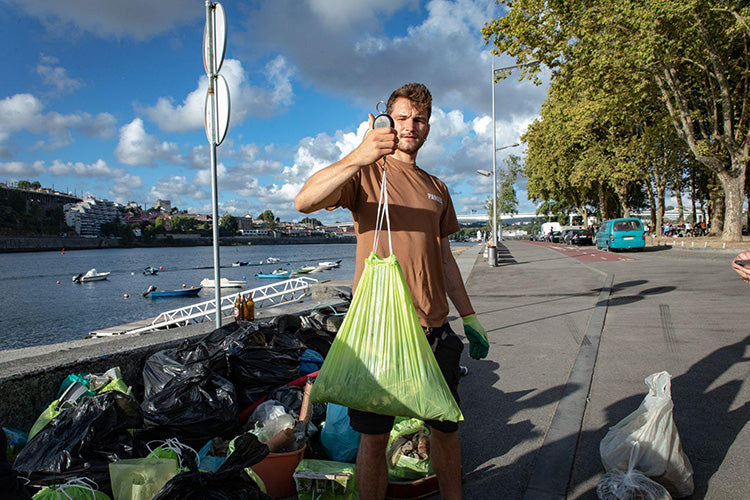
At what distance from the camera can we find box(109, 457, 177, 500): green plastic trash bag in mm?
2004

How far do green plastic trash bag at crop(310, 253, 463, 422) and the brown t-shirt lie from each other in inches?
7.3

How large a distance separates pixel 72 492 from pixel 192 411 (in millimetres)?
812

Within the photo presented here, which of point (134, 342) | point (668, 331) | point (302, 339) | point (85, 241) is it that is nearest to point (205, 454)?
point (134, 342)

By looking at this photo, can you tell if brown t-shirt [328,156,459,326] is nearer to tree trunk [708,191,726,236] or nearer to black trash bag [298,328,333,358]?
black trash bag [298,328,333,358]

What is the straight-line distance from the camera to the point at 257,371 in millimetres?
3523

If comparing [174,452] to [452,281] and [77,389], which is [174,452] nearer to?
[77,389]

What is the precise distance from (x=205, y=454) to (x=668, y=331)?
230 inches

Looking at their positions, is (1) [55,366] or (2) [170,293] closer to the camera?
(1) [55,366]

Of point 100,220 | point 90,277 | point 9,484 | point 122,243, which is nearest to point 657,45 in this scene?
point 9,484

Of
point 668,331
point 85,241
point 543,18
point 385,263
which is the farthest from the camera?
point 85,241

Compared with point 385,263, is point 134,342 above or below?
below

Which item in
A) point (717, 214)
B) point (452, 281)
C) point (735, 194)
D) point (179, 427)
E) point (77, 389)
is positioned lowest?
point (179, 427)

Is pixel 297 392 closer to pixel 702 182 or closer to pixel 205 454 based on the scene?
pixel 205 454

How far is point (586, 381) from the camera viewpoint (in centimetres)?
423
